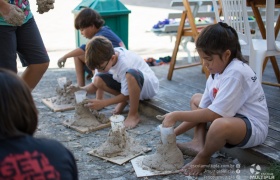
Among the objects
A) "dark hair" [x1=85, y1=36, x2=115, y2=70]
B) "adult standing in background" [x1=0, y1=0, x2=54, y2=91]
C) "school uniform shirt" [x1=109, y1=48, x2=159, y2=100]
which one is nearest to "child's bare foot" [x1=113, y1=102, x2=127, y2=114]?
"school uniform shirt" [x1=109, y1=48, x2=159, y2=100]

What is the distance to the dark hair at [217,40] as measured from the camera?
2.09 meters

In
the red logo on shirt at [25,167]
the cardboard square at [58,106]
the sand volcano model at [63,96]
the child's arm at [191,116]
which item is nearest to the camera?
the red logo on shirt at [25,167]

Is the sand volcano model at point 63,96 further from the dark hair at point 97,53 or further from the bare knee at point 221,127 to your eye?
the bare knee at point 221,127

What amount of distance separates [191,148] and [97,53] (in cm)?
95

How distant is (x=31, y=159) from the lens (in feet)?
3.63

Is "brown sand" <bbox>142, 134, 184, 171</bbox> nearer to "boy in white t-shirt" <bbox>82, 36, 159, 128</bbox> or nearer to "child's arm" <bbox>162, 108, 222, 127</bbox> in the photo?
"child's arm" <bbox>162, 108, 222, 127</bbox>

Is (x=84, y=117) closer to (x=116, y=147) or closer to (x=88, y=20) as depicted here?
(x=116, y=147)

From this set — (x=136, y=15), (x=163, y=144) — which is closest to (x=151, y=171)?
(x=163, y=144)

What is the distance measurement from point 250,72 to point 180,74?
1.88 metres

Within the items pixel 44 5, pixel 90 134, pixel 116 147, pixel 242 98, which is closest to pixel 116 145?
pixel 116 147

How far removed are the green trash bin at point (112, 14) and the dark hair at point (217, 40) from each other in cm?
211

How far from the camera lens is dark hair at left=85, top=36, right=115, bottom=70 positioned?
2.77 metres

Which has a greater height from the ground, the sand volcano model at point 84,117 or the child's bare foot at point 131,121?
the sand volcano model at point 84,117

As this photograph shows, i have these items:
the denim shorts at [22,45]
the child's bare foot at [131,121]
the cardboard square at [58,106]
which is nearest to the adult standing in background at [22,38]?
the denim shorts at [22,45]
